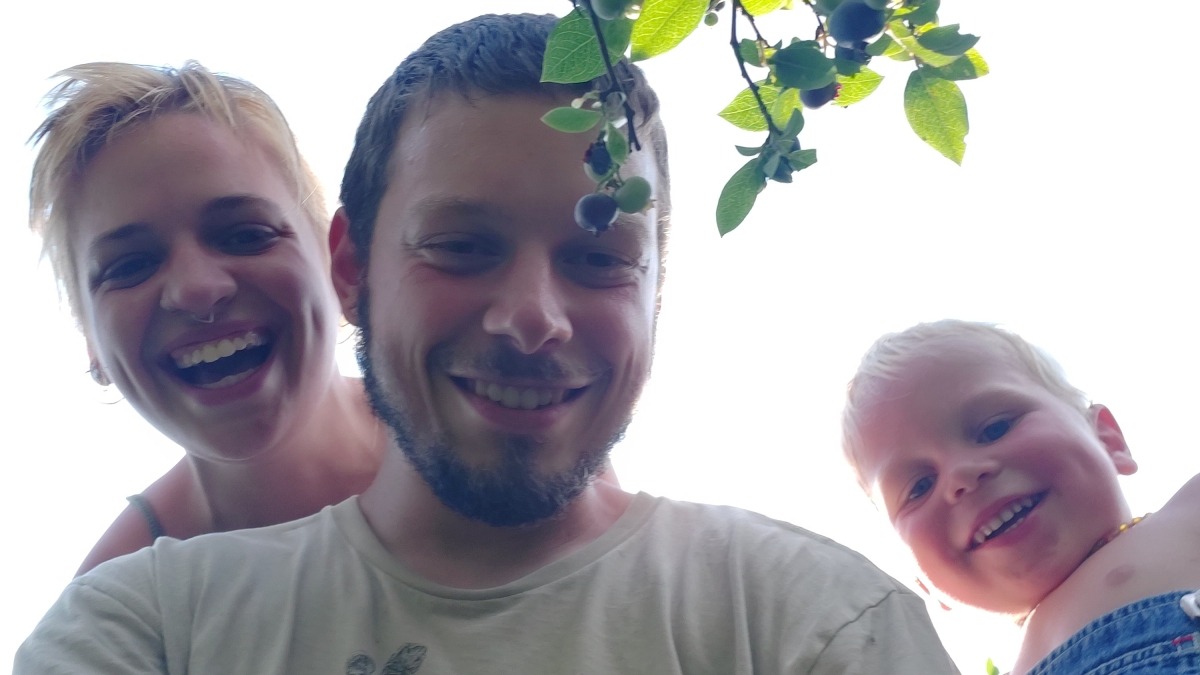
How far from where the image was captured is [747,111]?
82 cm

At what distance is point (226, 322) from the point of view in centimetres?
150

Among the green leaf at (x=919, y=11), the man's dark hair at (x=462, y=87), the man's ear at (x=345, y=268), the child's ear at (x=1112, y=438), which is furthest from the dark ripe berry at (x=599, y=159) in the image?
the child's ear at (x=1112, y=438)

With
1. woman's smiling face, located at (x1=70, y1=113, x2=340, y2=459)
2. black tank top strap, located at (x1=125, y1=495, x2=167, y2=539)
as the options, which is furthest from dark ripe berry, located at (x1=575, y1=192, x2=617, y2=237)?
black tank top strap, located at (x1=125, y1=495, x2=167, y2=539)

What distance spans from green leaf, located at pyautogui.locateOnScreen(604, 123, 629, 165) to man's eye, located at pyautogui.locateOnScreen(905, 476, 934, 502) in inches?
42.1

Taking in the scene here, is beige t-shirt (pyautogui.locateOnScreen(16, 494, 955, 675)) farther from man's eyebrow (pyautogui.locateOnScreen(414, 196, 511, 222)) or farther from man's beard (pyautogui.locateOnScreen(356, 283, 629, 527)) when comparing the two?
man's eyebrow (pyautogui.locateOnScreen(414, 196, 511, 222))

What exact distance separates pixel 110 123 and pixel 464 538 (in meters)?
0.88

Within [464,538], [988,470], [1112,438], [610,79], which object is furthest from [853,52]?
[1112,438]

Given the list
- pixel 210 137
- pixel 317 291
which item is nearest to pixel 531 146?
pixel 317 291

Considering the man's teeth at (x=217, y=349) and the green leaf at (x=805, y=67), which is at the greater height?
the green leaf at (x=805, y=67)

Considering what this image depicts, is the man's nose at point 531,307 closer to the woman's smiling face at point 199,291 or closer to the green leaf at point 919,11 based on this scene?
the green leaf at point 919,11

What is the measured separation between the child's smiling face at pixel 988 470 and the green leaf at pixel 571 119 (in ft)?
3.36

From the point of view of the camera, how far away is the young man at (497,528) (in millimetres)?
1015

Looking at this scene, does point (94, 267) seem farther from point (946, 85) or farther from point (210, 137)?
point (946, 85)

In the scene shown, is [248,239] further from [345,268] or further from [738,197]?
[738,197]
